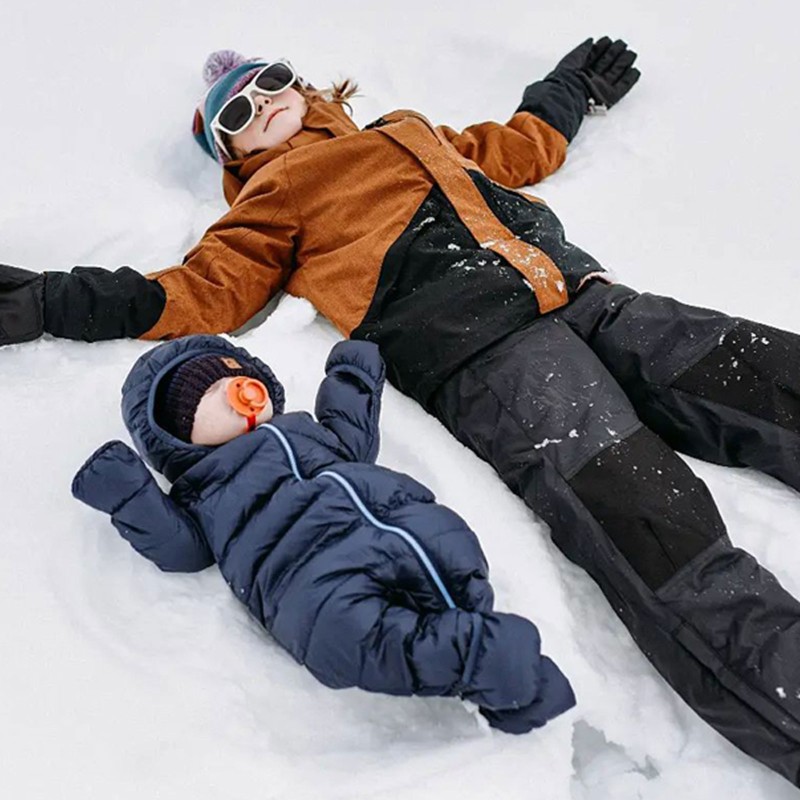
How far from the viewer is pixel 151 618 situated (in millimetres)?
1220

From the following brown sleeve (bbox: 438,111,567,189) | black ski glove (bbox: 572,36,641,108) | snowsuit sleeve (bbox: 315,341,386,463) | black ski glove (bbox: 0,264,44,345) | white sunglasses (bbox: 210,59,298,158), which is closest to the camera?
snowsuit sleeve (bbox: 315,341,386,463)

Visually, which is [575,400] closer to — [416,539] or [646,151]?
[416,539]

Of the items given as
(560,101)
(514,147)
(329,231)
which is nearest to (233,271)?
(329,231)

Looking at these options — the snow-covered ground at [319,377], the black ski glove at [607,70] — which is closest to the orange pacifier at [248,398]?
the snow-covered ground at [319,377]

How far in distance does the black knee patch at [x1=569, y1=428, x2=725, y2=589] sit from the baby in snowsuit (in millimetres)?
234

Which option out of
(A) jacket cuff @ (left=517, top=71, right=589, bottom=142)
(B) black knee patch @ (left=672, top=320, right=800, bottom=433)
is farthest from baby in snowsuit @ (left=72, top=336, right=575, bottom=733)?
(A) jacket cuff @ (left=517, top=71, right=589, bottom=142)

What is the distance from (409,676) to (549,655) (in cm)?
26

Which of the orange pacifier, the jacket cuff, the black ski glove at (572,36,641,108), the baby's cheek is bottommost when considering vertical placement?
the baby's cheek

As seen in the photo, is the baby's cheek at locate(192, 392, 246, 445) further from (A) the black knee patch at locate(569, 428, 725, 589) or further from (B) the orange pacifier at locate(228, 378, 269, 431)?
(A) the black knee patch at locate(569, 428, 725, 589)

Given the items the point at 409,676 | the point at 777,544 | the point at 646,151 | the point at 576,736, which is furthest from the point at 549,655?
the point at 646,151

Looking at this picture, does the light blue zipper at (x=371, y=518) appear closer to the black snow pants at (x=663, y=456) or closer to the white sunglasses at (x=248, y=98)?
the black snow pants at (x=663, y=456)

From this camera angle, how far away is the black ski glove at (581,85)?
222cm

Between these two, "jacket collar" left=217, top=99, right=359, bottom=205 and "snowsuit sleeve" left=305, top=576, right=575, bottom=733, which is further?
"jacket collar" left=217, top=99, right=359, bottom=205

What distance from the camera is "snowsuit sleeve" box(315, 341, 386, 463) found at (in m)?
1.37
